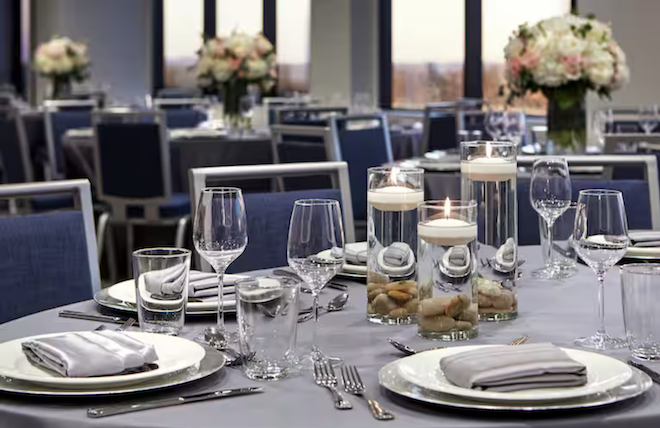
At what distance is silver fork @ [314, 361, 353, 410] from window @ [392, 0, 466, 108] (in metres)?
7.91

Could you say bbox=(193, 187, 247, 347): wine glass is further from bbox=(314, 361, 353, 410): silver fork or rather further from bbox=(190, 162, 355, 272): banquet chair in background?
bbox=(190, 162, 355, 272): banquet chair in background

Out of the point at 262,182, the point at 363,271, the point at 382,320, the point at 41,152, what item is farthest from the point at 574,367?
the point at 41,152

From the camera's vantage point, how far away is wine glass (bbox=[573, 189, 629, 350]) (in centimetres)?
144

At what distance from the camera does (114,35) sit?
11.7 m

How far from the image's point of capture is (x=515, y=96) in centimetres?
406

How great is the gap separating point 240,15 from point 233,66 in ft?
17.7

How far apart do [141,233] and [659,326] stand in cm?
455

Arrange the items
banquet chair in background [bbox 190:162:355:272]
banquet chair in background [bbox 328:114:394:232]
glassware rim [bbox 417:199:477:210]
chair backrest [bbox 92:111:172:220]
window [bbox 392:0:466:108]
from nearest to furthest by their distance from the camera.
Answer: glassware rim [bbox 417:199:477:210] < banquet chair in background [bbox 190:162:355:272] < banquet chair in background [bbox 328:114:394:232] < chair backrest [bbox 92:111:172:220] < window [bbox 392:0:466:108]

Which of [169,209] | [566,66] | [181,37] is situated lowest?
[169,209]

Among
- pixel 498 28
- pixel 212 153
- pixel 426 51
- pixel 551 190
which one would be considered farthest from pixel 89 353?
pixel 426 51

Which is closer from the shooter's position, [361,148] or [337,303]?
[337,303]

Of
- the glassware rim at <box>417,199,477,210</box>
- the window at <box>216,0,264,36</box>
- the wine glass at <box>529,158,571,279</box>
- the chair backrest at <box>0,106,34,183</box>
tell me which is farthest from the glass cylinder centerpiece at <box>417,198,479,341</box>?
the window at <box>216,0,264,36</box>

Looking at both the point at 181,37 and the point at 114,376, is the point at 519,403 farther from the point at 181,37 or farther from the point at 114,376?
the point at 181,37

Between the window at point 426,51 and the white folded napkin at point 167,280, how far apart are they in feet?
25.5
